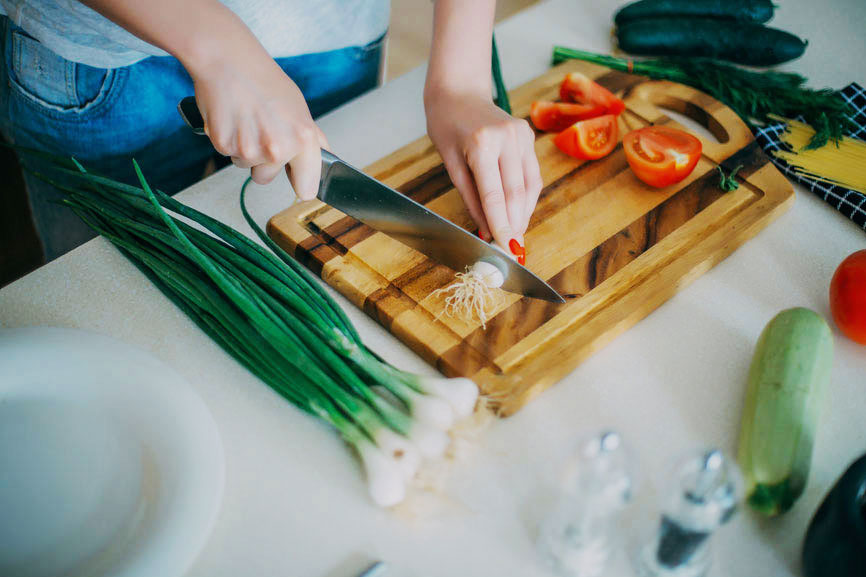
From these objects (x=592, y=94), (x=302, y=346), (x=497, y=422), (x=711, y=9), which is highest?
(x=711, y=9)

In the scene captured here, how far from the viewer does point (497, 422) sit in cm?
96

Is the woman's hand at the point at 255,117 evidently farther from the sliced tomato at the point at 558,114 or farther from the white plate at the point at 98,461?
the sliced tomato at the point at 558,114

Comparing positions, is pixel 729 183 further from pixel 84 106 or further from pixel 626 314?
pixel 84 106

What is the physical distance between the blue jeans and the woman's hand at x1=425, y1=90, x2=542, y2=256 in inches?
16.0

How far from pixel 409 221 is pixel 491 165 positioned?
0.17 metres

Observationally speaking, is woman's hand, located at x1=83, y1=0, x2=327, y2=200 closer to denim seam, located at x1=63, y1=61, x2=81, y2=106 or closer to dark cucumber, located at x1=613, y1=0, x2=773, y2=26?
denim seam, located at x1=63, y1=61, x2=81, y2=106

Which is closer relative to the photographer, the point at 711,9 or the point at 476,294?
the point at 476,294

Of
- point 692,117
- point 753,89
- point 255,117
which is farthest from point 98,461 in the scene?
point 753,89

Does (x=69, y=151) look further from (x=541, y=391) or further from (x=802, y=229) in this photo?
(x=802, y=229)

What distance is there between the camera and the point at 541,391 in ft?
3.23

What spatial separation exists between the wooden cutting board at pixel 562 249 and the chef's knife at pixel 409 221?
0.03 metres

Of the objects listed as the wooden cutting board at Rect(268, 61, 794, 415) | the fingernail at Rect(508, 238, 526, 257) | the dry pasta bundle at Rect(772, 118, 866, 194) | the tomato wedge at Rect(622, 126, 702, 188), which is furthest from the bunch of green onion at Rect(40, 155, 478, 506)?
the dry pasta bundle at Rect(772, 118, 866, 194)

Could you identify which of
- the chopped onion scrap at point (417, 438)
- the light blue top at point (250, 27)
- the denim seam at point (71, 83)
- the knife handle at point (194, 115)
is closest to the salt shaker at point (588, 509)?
the chopped onion scrap at point (417, 438)

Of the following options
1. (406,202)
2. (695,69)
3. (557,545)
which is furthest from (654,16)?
(557,545)
